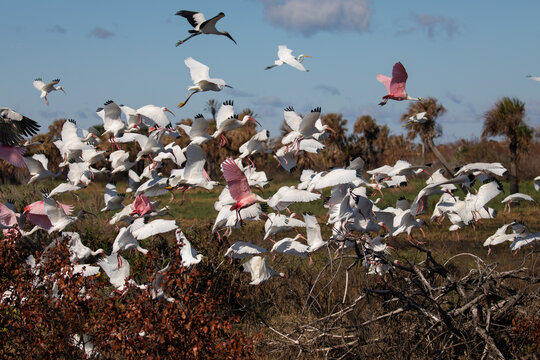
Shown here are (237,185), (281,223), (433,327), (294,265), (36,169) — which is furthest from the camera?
(294,265)

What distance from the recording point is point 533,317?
486cm

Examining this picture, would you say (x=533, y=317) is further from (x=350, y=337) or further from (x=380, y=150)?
(x=380, y=150)

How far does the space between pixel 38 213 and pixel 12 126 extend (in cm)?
155

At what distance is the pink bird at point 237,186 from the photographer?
5.35 m

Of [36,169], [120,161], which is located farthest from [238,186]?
[36,169]

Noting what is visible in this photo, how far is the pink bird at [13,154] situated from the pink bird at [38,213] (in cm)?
87

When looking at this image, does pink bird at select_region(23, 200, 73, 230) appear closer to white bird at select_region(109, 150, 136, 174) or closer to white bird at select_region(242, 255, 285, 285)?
white bird at select_region(109, 150, 136, 174)

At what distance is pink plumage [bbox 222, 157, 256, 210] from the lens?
5348mm

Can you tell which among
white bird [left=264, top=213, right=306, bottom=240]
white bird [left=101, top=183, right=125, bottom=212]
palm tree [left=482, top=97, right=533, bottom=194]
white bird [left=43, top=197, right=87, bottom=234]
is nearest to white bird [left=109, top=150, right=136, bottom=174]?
white bird [left=101, top=183, right=125, bottom=212]

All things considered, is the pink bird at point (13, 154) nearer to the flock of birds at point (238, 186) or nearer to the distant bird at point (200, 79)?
the flock of birds at point (238, 186)

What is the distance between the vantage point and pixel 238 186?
216 inches

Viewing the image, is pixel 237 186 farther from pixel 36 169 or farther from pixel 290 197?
pixel 36 169

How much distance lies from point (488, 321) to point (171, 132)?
372 cm

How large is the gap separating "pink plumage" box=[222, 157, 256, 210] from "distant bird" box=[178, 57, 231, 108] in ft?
4.28
